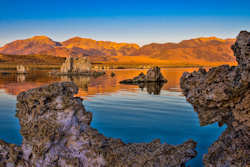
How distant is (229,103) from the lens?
5.25 meters

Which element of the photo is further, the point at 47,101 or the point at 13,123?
the point at 13,123

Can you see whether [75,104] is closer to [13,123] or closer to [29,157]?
[29,157]

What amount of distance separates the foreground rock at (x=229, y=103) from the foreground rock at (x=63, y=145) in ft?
3.19

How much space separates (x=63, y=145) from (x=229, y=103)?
3787 mm

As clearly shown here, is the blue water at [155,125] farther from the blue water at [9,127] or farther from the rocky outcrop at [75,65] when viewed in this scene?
the rocky outcrop at [75,65]

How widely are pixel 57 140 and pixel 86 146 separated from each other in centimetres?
67

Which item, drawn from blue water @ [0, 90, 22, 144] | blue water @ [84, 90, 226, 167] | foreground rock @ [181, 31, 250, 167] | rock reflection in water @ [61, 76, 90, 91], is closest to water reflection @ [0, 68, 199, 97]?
rock reflection in water @ [61, 76, 90, 91]

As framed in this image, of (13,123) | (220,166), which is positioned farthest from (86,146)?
(13,123)

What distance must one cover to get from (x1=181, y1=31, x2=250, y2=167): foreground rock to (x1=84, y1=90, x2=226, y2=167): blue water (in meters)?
2.42

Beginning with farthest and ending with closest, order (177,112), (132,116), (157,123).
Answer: (177,112)
(132,116)
(157,123)

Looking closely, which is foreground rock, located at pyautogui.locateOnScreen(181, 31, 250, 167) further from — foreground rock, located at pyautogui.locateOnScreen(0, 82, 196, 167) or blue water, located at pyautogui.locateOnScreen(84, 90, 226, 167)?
blue water, located at pyautogui.locateOnScreen(84, 90, 226, 167)

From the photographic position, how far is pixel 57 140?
570 cm

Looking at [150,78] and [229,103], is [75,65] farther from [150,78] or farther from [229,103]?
[229,103]

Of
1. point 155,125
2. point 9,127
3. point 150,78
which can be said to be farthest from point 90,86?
point 155,125
